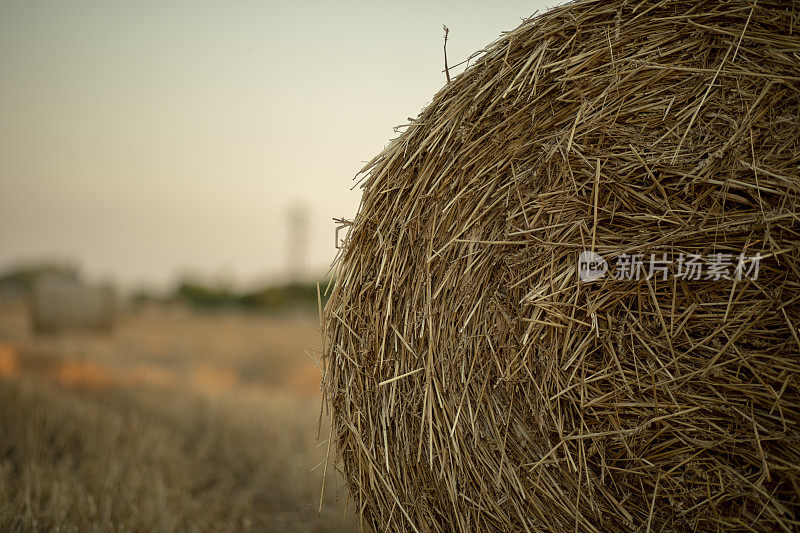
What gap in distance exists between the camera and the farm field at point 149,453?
2148mm

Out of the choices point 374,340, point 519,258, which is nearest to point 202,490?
point 374,340

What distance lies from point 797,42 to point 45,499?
2.85m

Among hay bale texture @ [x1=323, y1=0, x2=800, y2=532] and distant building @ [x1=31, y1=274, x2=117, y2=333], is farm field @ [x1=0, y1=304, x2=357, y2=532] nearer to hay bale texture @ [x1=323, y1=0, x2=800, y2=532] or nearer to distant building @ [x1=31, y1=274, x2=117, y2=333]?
hay bale texture @ [x1=323, y1=0, x2=800, y2=532]

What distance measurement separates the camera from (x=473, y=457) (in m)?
1.65

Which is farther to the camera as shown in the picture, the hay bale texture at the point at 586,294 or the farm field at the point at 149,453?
the farm field at the point at 149,453

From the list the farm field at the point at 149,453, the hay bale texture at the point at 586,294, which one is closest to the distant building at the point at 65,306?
the farm field at the point at 149,453

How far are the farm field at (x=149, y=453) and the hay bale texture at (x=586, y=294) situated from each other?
1.14 ft

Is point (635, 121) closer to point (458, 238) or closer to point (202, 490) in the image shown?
point (458, 238)

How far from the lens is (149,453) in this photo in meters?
2.75

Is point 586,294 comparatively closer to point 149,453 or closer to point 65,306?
point 149,453

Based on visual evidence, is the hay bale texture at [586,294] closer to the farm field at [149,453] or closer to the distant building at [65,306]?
the farm field at [149,453]

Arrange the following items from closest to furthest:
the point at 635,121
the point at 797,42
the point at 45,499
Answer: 1. the point at 797,42
2. the point at 635,121
3. the point at 45,499

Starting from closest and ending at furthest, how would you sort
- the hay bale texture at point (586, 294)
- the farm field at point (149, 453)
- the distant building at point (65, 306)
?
the hay bale texture at point (586, 294) < the farm field at point (149, 453) < the distant building at point (65, 306)

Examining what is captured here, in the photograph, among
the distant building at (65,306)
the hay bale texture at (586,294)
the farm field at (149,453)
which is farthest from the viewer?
the distant building at (65,306)
